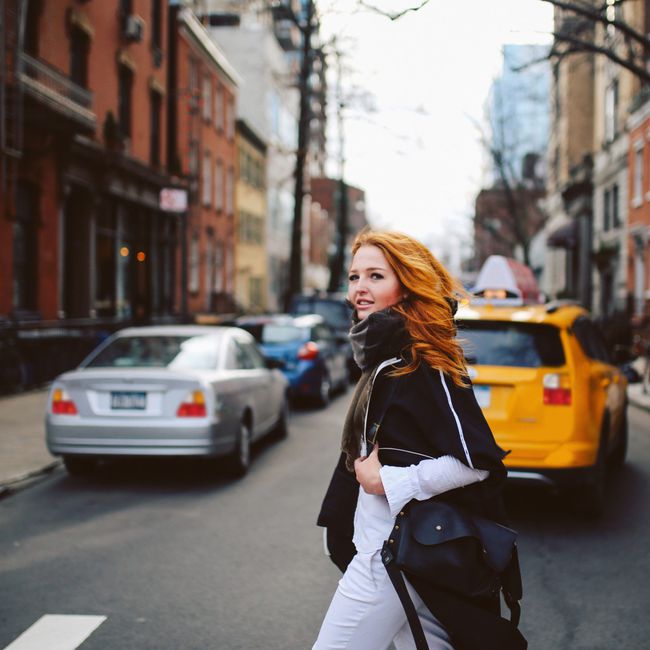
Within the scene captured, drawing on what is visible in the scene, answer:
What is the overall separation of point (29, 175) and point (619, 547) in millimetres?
15243

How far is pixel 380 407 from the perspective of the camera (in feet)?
8.46

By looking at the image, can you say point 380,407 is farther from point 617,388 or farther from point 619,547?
point 617,388

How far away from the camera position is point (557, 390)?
673 cm

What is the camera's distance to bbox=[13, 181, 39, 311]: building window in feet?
60.1

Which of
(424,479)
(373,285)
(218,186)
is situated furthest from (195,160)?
(424,479)

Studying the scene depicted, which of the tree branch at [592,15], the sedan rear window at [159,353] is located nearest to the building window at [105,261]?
the sedan rear window at [159,353]

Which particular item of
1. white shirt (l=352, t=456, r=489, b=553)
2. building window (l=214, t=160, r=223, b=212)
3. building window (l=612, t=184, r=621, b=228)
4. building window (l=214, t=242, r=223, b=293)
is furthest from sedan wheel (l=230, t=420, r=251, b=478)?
building window (l=214, t=160, r=223, b=212)

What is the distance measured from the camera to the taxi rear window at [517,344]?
690 centimetres

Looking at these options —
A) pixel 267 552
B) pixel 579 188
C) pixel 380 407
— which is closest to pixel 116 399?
pixel 267 552

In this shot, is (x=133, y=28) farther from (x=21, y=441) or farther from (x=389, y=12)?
(x=21, y=441)

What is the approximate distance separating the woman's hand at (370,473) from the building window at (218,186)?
120 ft

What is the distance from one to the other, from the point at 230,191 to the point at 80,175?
20.6 m

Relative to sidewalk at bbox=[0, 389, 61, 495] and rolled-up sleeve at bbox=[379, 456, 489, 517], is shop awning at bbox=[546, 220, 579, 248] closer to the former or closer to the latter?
sidewalk at bbox=[0, 389, 61, 495]

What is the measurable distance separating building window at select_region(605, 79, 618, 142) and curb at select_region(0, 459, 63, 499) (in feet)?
99.7
